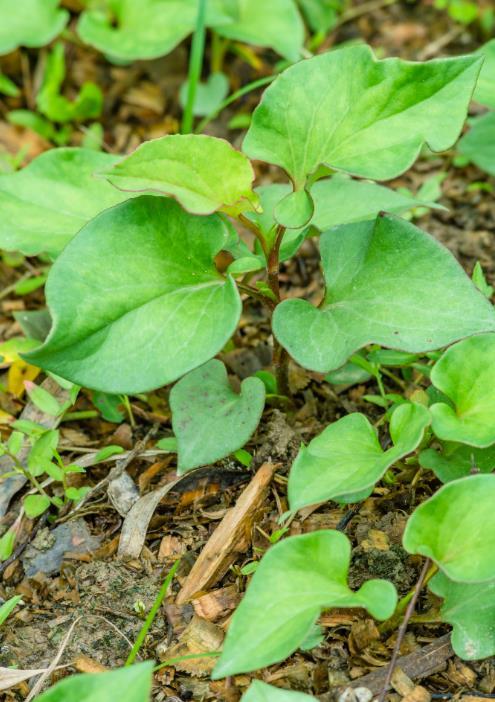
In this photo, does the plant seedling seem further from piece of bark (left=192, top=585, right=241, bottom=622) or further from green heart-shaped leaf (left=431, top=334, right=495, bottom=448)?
piece of bark (left=192, top=585, right=241, bottom=622)

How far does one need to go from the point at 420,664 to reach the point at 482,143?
1457mm

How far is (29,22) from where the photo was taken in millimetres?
2709

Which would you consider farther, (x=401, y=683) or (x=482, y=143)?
(x=482, y=143)

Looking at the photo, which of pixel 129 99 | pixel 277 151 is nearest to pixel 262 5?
pixel 129 99

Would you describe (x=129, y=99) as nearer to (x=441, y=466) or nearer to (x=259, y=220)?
(x=259, y=220)

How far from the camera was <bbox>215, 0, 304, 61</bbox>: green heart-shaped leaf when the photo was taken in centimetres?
262

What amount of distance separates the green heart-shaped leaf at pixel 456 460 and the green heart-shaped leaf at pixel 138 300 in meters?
0.46

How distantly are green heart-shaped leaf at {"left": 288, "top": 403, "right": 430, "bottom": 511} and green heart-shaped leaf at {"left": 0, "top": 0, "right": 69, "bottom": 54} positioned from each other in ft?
5.73

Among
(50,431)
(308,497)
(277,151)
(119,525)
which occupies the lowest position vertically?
(119,525)

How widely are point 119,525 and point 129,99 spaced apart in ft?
5.35

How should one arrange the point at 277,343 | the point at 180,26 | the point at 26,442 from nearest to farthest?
1. the point at 277,343
2. the point at 26,442
3. the point at 180,26

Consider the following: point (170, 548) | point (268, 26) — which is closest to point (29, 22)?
point (268, 26)

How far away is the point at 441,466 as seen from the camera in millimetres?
1587

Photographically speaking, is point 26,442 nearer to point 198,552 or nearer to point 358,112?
point 198,552
